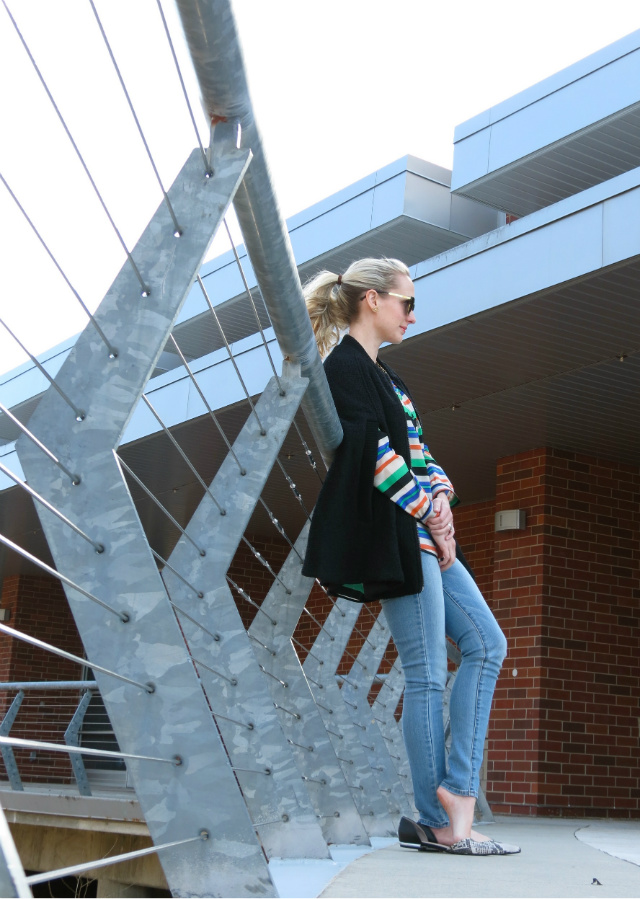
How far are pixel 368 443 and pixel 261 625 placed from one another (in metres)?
0.68

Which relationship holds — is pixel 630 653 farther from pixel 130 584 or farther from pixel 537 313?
pixel 130 584

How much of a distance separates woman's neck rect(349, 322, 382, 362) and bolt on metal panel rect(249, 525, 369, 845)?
624 millimetres

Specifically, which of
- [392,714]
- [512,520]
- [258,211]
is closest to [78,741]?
[392,714]

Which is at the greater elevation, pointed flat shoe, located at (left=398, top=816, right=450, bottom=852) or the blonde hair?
the blonde hair

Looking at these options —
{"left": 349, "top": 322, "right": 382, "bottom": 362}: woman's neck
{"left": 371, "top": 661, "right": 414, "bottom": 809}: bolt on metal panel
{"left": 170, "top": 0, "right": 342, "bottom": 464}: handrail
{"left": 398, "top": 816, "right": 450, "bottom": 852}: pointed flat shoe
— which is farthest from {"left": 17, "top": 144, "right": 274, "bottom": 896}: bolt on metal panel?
{"left": 371, "top": 661, "right": 414, "bottom": 809}: bolt on metal panel

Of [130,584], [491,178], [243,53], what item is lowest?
[130,584]

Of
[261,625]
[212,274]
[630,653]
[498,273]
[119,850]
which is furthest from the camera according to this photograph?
[212,274]

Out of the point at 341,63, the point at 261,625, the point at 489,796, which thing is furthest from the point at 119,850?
the point at 341,63

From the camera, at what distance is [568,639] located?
828 cm

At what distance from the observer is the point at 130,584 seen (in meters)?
1.40

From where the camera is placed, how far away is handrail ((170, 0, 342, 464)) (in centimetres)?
132

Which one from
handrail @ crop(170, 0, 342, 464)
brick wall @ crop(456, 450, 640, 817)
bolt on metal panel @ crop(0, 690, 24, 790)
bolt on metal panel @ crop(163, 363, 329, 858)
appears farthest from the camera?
bolt on metal panel @ crop(0, 690, 24, 790)

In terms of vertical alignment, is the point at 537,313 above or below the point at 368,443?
above

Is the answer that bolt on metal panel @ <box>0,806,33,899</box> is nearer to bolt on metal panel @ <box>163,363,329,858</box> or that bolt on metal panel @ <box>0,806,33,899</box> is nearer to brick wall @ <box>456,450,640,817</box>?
bolt on metal panel @ <box>163,363,329,858</box>
